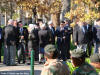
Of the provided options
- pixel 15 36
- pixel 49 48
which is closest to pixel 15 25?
pixel 15 36

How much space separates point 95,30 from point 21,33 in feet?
10.1

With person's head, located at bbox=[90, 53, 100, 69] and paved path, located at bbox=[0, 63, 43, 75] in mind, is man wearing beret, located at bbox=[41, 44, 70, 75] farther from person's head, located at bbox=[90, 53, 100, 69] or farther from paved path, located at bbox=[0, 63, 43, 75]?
paved path, located at bbox=[0, 63, 43, 75]

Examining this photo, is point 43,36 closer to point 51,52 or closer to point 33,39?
point 33,39

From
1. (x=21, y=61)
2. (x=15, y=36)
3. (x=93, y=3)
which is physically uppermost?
(x=93, y=3)

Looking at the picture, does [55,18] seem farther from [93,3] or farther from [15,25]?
[15,25]

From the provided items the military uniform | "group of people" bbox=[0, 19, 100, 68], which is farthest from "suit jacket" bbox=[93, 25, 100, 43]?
the military uniform

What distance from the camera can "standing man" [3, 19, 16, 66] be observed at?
14.7 m

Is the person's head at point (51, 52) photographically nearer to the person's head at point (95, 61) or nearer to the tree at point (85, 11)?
the person's head at point (95, 61)

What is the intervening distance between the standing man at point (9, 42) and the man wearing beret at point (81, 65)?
937 centimetres

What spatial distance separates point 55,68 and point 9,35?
349 inches

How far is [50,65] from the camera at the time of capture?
6.02 meters

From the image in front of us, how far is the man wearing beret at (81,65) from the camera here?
521cm

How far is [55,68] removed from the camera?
6.03 metres

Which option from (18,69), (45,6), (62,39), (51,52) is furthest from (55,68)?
(45,6)
